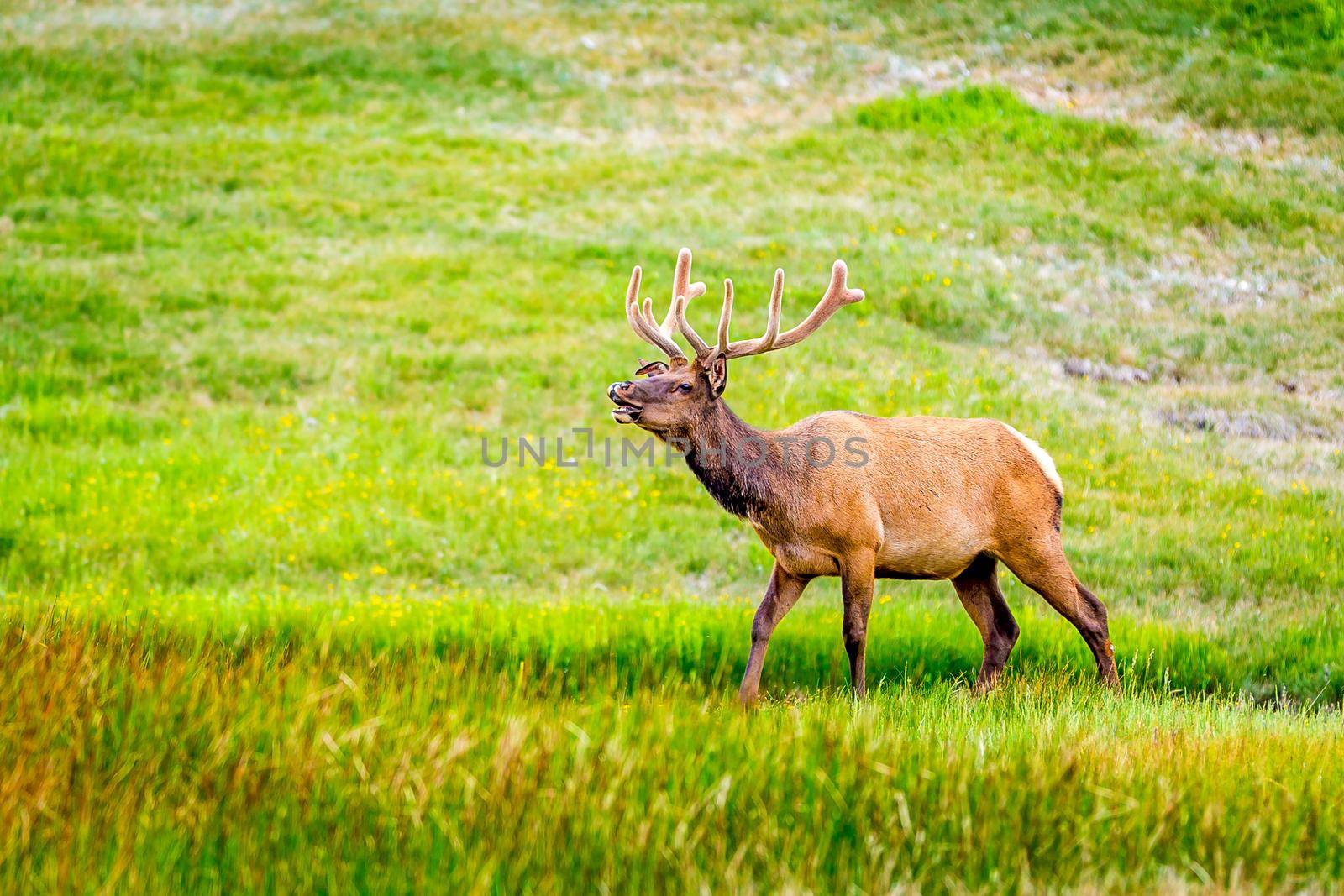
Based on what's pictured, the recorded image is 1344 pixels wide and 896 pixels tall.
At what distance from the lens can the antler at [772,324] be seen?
7.07 m

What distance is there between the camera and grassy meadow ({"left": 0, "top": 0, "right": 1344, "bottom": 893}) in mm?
3848

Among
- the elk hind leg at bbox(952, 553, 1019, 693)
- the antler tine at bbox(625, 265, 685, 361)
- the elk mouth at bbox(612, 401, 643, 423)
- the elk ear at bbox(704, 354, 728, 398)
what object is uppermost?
the antler tine at bbox(625, 265, 685, 361)

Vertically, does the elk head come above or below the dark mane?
above

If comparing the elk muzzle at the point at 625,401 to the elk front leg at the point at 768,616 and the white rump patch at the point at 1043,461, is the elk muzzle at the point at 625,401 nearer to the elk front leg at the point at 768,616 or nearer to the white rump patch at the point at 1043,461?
the elk front leg at the point at 768,616

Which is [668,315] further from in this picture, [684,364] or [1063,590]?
[1063,590]

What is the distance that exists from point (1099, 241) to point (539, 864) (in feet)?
59.8

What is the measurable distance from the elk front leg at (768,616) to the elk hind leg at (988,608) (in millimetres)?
1207

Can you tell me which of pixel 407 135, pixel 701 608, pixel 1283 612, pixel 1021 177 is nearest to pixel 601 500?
pixel 701 608

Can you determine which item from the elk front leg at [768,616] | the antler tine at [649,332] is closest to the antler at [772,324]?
the antler tine at [649,332]

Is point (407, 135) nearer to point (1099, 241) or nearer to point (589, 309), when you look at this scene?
point (589, 309)

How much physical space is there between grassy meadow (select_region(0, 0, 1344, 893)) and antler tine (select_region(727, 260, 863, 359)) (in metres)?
1.99

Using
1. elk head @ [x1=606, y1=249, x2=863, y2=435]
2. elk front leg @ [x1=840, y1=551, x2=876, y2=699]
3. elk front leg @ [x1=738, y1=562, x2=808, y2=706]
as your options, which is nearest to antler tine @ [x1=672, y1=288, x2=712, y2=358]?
elk head @ [x1=606, y1=249, x2=863, y2=435]

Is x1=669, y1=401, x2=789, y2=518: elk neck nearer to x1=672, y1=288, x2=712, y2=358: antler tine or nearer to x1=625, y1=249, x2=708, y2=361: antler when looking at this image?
x1=672, y1=288, x2=712, y2=358: antler tine

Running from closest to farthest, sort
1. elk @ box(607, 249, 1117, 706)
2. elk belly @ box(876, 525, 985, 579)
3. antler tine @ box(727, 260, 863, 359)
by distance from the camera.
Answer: elk @ box(607, 249, 1117, 706) < elk belly @ box(876, 525, 985, 579) < antler tine @ box(727, 260, 863, 359)
